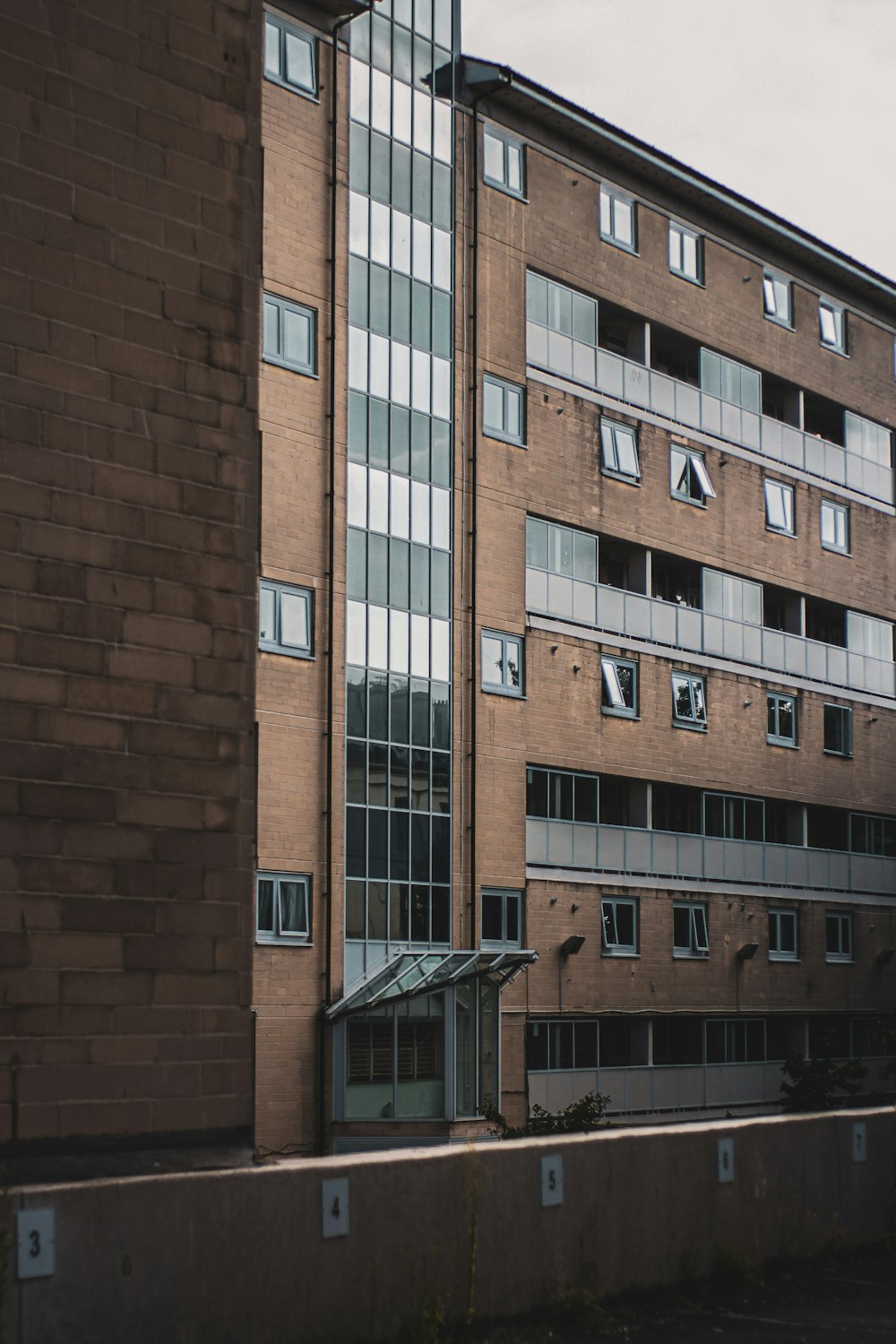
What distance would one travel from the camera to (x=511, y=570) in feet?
120

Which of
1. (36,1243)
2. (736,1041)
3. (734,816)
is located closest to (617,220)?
(734,816)

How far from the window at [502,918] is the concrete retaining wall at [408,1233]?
2105 cm

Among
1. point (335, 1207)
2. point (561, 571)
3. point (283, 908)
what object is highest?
point (561, 571)

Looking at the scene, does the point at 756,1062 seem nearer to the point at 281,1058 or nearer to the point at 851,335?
the point at 281,1058

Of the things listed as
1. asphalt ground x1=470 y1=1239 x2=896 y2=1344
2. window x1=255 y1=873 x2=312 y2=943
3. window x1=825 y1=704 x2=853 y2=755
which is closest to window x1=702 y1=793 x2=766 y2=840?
window x1=825 y1=704 x2=853 y2=755

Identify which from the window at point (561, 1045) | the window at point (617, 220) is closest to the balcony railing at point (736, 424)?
the window at point (617, 220)

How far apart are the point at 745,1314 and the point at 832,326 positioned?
1545 inches

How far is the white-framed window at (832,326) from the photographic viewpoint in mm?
47094

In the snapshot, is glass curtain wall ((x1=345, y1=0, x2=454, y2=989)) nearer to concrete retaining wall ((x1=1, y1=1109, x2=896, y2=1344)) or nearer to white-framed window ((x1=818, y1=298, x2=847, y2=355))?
white-framed window ((x1=818, y1=298, x2=847, y2=355))

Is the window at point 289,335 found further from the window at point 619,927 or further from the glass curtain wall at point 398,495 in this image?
the window at point 619,927

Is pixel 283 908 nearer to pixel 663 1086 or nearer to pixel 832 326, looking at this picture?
pixel 663 1086

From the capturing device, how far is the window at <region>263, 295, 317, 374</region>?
32156 mm

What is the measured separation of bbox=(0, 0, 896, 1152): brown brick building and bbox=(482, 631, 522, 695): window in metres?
0.09

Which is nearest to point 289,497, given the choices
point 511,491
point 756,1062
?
point 511,491
